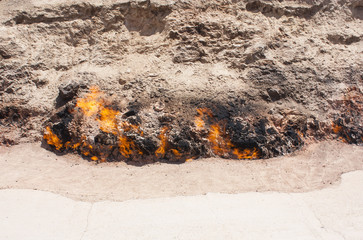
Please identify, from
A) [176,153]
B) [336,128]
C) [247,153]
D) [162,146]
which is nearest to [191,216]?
[176,153]

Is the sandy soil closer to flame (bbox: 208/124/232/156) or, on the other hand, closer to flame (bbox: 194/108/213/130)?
flame (bbox: 208/124/232/156)

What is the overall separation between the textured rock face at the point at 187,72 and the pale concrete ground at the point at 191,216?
1.35 m

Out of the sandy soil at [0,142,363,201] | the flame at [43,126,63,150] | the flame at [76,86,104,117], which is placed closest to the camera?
the sandy soil at [0,142,363,201]

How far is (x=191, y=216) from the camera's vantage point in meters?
4.14

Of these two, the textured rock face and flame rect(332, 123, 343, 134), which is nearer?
the textured rock face

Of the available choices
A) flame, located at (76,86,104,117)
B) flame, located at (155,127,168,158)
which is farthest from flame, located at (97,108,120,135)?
flame, located at (155,127,168,158)

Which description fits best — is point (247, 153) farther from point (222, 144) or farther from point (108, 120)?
point (108, 120)

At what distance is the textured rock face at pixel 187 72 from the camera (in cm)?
594

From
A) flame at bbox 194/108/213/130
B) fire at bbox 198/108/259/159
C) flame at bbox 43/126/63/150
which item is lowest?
flame at bbox 43/126/63/150

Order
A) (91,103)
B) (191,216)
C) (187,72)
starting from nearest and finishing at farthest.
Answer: (191,216), (91,103), (187,72)

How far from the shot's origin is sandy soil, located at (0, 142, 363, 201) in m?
4.91

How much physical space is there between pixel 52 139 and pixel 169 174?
2.50 metres

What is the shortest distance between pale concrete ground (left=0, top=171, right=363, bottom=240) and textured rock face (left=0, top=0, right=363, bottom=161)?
1346 mm

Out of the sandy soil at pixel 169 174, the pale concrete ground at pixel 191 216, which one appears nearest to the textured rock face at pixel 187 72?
the sandy soil at pixel 169 174
